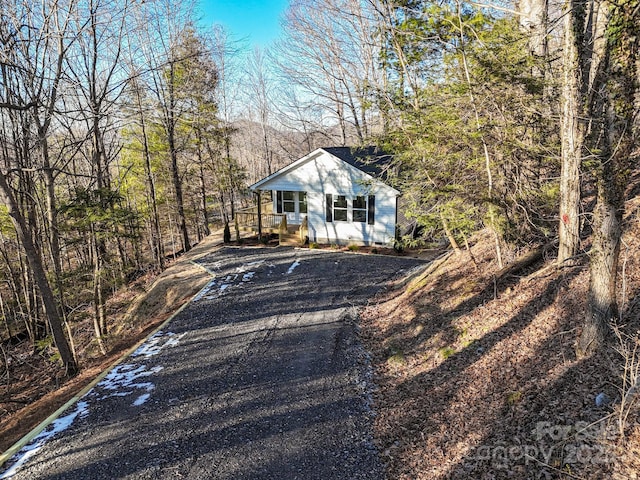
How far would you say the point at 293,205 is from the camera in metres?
17.8

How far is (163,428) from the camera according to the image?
5.09 m

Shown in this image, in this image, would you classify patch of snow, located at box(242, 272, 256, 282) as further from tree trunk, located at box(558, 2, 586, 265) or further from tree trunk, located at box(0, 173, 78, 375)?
tree trunk, located at box(558, 2, 586, 265)

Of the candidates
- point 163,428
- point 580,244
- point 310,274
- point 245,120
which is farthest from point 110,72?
point 245,120

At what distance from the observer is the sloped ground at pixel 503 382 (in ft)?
11.0

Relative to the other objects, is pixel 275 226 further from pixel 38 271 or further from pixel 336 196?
pixel 38 271

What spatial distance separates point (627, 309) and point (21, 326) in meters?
19.2

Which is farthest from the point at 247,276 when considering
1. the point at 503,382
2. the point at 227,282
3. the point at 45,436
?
the point at 503,382

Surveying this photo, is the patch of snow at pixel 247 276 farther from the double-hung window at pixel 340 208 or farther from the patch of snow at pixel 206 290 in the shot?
the double-hung window at pixel 340 208

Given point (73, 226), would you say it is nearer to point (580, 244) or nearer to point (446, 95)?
point (446, 95)

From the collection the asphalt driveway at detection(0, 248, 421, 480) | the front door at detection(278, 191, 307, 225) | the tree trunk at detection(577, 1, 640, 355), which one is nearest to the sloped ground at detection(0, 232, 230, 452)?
the asphalt driveway at detection(0, 248, 421, 480)

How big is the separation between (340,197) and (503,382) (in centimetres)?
1184

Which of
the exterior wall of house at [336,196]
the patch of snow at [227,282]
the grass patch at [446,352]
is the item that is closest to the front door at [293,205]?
the exterior wall of house at [336,196]

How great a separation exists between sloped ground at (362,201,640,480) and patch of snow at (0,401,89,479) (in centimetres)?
456

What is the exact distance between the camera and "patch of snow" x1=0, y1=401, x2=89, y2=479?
15.0ft
